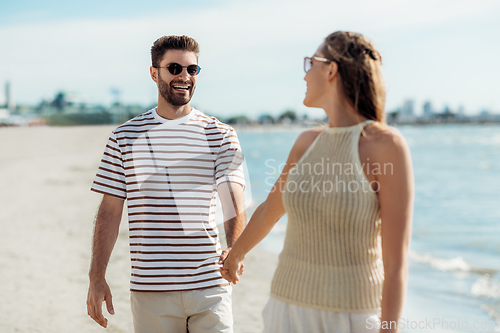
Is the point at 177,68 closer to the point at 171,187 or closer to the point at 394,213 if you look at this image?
the point at 171,187

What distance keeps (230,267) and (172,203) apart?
1.40 feet

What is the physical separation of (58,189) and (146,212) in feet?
45.7

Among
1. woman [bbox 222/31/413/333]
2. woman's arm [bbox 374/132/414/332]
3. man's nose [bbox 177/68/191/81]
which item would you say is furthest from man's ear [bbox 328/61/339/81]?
man's nose [bbox 177/68/191/81]

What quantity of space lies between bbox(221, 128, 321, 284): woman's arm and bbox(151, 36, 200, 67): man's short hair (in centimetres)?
95

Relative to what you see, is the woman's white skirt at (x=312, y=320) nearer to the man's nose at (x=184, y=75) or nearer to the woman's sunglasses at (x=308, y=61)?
the woman's sunglasses at (x=308, y=61)

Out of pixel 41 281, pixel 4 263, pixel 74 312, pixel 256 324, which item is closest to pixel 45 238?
pixel 4 263

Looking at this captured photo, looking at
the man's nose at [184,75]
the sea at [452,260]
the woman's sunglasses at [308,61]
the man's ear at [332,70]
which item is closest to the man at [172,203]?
the man's nose at [184,75]

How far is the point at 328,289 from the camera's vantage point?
1.75m

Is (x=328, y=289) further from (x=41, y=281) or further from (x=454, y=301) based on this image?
(x=454, y=301)

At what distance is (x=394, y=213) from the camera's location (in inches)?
64.9

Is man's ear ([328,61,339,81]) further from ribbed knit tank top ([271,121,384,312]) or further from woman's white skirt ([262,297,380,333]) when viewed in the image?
woman's white skirt ([262,297,380,333])

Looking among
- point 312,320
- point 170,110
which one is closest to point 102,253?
point 170,110

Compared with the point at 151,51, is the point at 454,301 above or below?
below

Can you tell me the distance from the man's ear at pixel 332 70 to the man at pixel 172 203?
868mm
